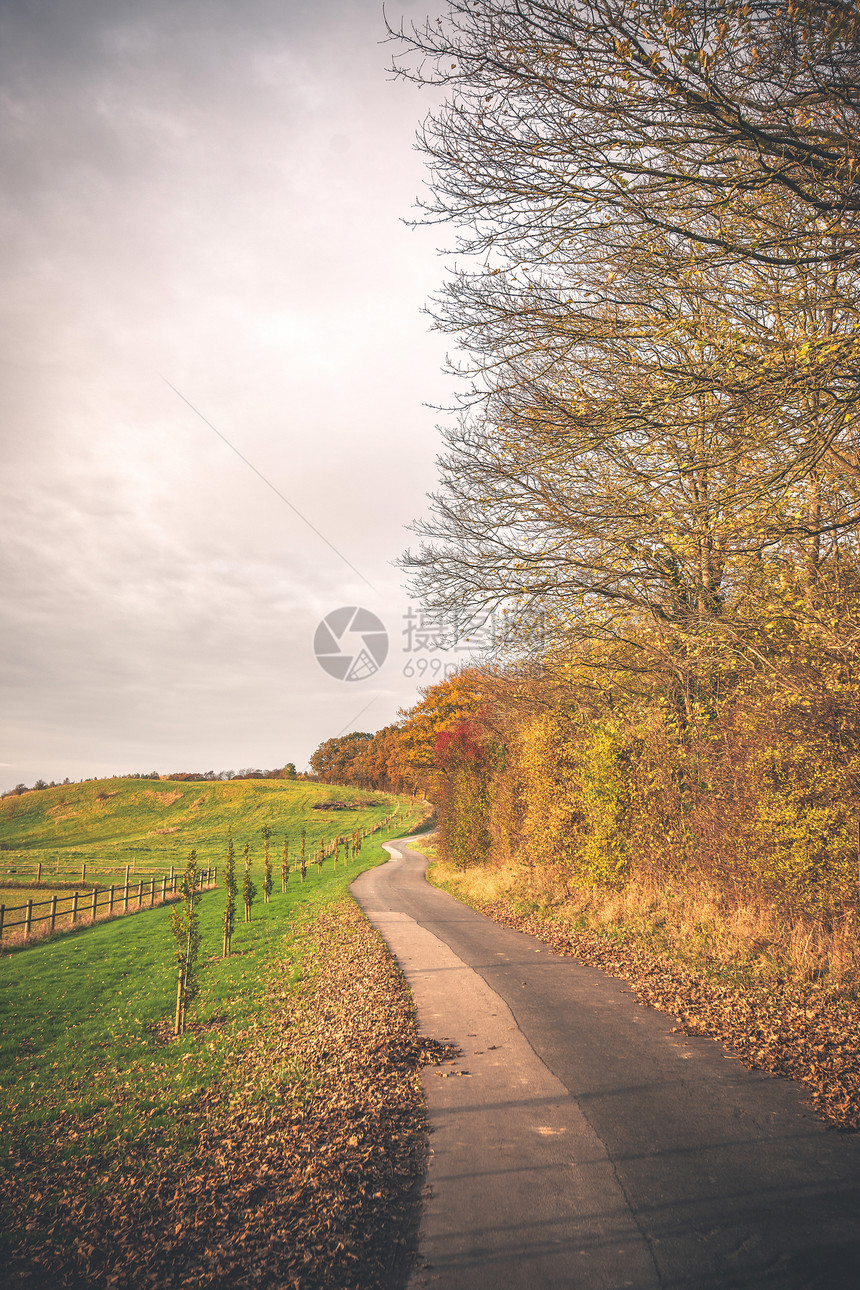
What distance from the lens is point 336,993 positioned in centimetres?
940

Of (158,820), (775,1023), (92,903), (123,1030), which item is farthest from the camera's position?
(158,820)

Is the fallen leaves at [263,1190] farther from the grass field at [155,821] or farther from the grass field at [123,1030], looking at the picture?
the grass field at [155,821]

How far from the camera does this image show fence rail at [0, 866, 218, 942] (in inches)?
862

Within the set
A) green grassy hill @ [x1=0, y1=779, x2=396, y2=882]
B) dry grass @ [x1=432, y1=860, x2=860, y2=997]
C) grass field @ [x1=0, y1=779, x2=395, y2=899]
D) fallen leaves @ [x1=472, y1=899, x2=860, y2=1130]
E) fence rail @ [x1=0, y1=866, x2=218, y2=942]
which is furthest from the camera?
green grassy hill @ [x1=0, y1=779, x2=396, y2=882]

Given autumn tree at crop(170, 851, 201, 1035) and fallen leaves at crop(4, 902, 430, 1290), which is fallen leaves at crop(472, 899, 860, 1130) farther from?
autumn tree at crop(170, 851, 201, 1035)

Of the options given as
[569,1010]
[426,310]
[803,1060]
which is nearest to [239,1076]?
[569,1010]

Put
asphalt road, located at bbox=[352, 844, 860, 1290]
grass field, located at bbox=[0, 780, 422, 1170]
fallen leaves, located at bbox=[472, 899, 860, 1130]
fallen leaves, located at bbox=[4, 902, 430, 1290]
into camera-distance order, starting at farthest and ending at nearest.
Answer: grass field, located at bbox=[0, 780, 422, 1170] < fallen leaves, located at bbox=[472, 899, 860, 1130] < fallen leaves, located at bbox=[4, 902, 430, 1290] < asphalt road, located at bbox=[352, 844, 860, 1290]

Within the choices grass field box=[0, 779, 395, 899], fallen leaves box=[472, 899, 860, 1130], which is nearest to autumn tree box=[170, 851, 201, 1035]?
fallen leaves box=[472, 899, 860, 1130]

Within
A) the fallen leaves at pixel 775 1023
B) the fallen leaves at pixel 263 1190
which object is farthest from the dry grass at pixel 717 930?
the fallen leaves at pixel 263 1190

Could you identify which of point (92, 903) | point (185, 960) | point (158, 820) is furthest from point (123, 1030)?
point (158, 820)

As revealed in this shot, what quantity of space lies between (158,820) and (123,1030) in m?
69.2

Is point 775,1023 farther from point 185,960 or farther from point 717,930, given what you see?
point 185,960

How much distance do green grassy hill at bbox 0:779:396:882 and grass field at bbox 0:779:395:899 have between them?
99 mm

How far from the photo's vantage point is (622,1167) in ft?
13.5
